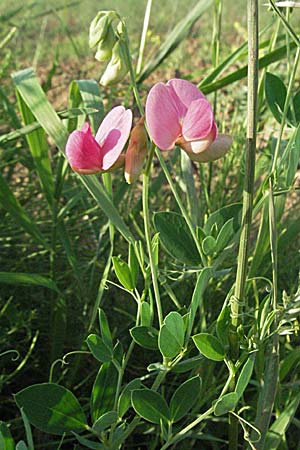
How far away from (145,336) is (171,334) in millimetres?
63

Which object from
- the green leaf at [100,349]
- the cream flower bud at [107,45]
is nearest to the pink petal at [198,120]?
the cream flower bud at [107,45]

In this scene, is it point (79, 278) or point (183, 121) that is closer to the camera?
point (183, 121)

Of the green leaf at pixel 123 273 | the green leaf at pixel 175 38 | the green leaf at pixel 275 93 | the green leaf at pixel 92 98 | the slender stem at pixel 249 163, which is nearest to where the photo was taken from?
the slender stem at pixel 249 163

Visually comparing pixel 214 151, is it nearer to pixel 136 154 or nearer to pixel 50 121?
pixel 136 154

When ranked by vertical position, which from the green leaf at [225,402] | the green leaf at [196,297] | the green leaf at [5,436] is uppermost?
the green leaf at [196,297]

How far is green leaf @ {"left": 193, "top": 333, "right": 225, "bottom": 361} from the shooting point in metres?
0.76

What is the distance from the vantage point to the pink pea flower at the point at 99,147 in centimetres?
72

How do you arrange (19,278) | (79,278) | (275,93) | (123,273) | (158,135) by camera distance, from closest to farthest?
(158,135), (123,273), (275,93), (19,278), (79,278)

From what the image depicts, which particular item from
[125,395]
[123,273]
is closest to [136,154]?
[123,273]

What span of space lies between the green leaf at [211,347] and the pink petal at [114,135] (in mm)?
185

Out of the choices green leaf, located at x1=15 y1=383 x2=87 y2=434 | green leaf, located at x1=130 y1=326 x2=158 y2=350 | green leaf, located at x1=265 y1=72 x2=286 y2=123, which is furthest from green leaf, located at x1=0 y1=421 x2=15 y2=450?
green leaf, located at x1=265 y1=72 x2=286 y2=123

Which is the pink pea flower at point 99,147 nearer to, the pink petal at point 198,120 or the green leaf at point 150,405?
the pink petal at point 198,120

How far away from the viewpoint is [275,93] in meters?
0.93

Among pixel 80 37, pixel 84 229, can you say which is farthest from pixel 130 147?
pixel 80 37
